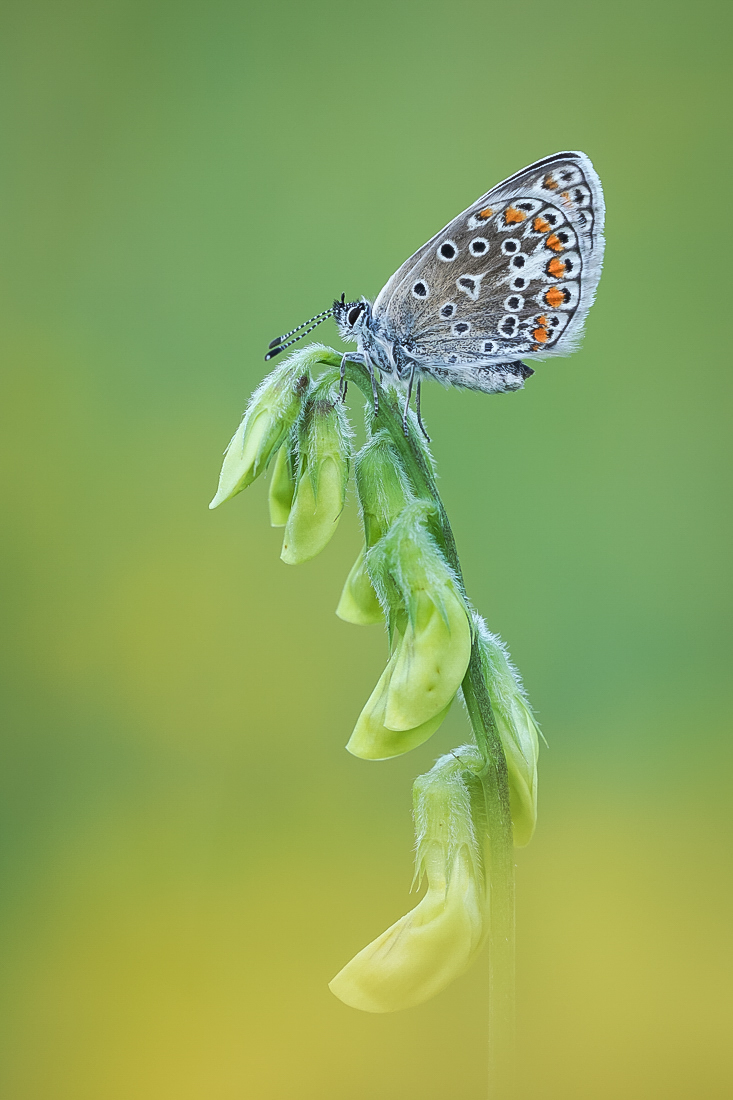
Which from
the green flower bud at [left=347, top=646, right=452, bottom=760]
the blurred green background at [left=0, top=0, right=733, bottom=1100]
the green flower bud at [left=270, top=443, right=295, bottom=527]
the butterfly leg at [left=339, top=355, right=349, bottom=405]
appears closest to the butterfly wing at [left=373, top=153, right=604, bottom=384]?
the butterfly leg at [left=339, top=355, right=349, bottom=405]

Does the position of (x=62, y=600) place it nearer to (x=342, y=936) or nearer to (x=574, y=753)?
(x=342, y=936)

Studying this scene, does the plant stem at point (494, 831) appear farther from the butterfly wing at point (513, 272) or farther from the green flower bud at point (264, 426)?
the butterfly wing at point (513, 272)

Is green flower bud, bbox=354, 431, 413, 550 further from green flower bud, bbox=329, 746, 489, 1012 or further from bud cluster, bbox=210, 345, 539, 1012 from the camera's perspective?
green flower bud, bbox=329, 746, 489, 1012

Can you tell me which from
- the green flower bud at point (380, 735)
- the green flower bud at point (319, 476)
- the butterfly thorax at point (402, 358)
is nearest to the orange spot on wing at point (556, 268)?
the butterfly thorax at point (402, 358)

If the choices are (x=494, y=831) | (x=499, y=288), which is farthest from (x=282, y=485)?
(x=494, y=831)

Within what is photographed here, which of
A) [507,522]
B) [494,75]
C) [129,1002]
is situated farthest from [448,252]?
[494,75]

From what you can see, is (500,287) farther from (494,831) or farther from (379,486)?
(494,831)
